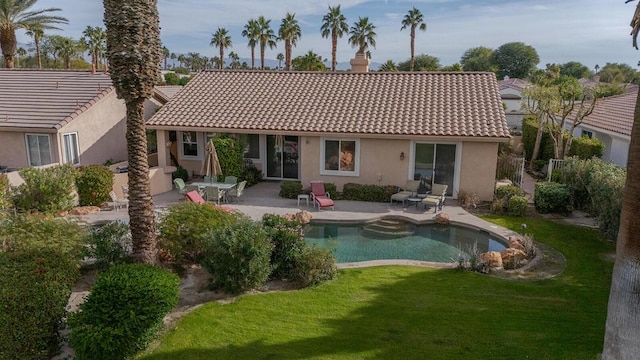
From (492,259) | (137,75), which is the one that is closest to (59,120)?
(137,75)

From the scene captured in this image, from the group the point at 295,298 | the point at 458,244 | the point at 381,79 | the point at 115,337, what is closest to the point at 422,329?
the point at 295,298

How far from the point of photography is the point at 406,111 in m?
23.2

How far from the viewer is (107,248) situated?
12.5 meters

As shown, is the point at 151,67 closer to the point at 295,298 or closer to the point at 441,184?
the point at 295,298

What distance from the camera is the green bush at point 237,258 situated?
11.6 m

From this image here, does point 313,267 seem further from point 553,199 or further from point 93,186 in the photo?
point 93,186

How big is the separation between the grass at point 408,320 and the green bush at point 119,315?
606 millimetres

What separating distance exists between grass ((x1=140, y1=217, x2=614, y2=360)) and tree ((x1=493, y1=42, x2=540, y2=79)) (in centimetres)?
12110

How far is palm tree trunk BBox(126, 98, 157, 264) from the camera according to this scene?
11609 millimetres

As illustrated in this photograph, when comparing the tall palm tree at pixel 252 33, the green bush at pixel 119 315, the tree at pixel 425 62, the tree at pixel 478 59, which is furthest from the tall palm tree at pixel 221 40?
the green bush at pixel 119 315

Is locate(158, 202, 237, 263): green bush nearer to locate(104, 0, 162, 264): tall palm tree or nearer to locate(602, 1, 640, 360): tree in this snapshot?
locate(104, 0, 162, 264): tall palm tree

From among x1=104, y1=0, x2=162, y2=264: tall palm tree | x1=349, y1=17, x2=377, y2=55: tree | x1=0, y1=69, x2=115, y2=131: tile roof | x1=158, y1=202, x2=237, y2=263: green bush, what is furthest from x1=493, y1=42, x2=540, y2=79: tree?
x1=104, y1=0, x2=162, y2=264: tall palm tree

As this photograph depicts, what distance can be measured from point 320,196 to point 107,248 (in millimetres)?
10449

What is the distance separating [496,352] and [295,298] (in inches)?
188
